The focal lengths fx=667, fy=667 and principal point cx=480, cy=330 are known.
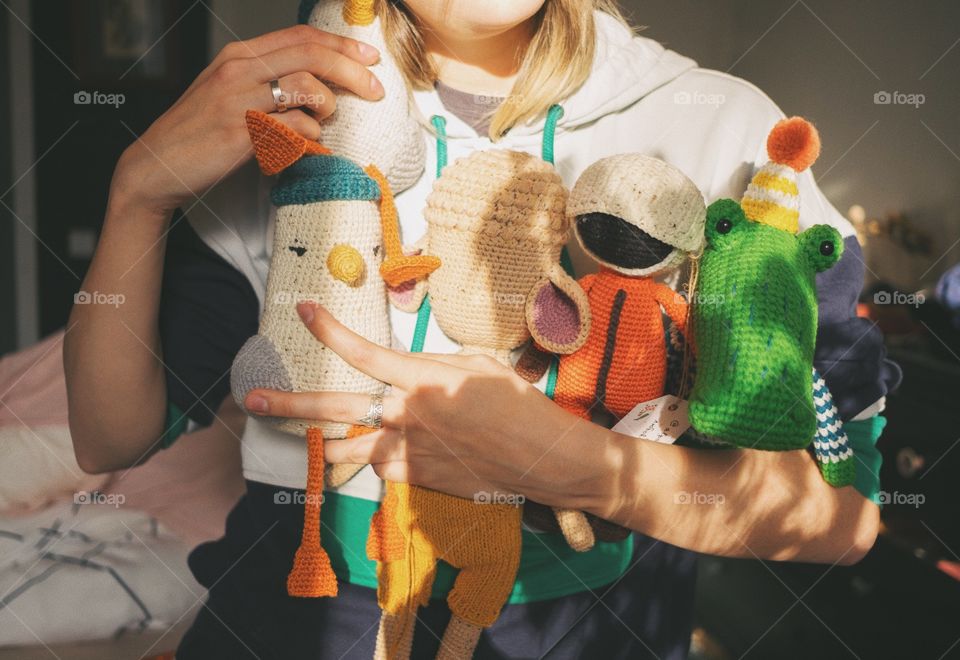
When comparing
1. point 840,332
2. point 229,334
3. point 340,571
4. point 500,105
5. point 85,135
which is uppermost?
point 500,105

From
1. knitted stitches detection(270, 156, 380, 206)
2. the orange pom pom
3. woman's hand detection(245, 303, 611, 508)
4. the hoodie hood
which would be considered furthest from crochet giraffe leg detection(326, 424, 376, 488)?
the orange pom pom

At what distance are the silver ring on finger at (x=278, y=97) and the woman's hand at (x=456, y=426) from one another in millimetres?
192

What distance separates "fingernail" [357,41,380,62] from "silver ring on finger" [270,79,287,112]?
0.27 ft

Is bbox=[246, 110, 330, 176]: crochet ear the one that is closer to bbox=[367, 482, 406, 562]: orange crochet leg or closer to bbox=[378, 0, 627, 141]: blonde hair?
bbox=[378, 0, 627, 141]: blonde hair

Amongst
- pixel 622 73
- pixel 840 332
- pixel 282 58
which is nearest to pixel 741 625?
pixel 840 332

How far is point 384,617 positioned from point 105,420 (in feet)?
1.27

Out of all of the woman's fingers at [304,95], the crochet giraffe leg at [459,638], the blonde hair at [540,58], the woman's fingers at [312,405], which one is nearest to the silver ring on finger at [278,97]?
the woman's fingers at [304,95]

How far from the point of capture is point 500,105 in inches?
28.4

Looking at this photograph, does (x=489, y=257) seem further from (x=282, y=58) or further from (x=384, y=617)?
(x=384, y=617)

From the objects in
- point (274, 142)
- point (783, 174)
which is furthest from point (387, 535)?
point (783, 174)

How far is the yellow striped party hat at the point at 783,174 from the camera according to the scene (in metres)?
0.56

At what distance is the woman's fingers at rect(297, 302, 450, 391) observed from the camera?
0.58 m

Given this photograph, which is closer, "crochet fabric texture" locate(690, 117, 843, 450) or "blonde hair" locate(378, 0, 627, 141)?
"crochet fabric texture" locate(690, 117, 843, 450)

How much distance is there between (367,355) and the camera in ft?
1.93
